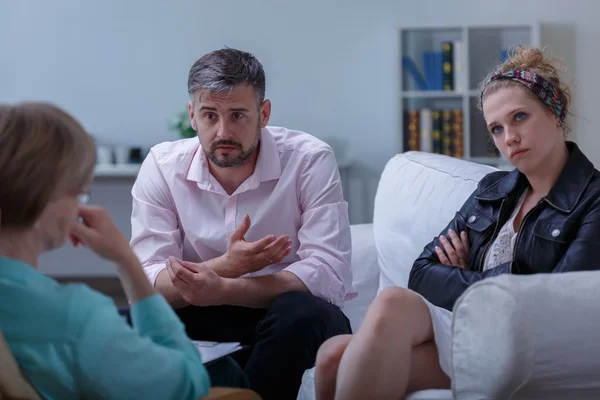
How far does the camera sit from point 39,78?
5648 mm

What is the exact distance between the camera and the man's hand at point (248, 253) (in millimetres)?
2080

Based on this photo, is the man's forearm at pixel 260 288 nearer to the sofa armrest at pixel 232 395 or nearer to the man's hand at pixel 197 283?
the man's hand at pixel 197 283

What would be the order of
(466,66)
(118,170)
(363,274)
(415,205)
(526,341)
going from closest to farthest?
(526,341) → (415,205) → (363,274) → (466,66) → (118,170)

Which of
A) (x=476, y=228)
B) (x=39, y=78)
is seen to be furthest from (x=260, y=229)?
(x=39, y=78)

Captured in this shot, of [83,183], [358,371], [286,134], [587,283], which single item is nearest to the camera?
[83,183]

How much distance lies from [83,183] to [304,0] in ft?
14.3

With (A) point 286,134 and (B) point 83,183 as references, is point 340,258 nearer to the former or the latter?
(A) point 286,134

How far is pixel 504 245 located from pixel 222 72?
86 cm

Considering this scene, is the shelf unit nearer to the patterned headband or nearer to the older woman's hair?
the patterned headband

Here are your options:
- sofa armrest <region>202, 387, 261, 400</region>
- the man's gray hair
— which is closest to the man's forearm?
the man's gray hair

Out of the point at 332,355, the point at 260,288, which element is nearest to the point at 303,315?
the point at 260,288

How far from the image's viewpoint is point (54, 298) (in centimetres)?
114

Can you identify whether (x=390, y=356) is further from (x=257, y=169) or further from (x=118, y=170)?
(x=118, y=170)

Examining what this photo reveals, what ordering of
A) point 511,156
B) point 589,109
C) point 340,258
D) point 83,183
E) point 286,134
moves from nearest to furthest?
point 83,183 → point 511,156 → point 340,258 → point 286,134 → point 589,109
